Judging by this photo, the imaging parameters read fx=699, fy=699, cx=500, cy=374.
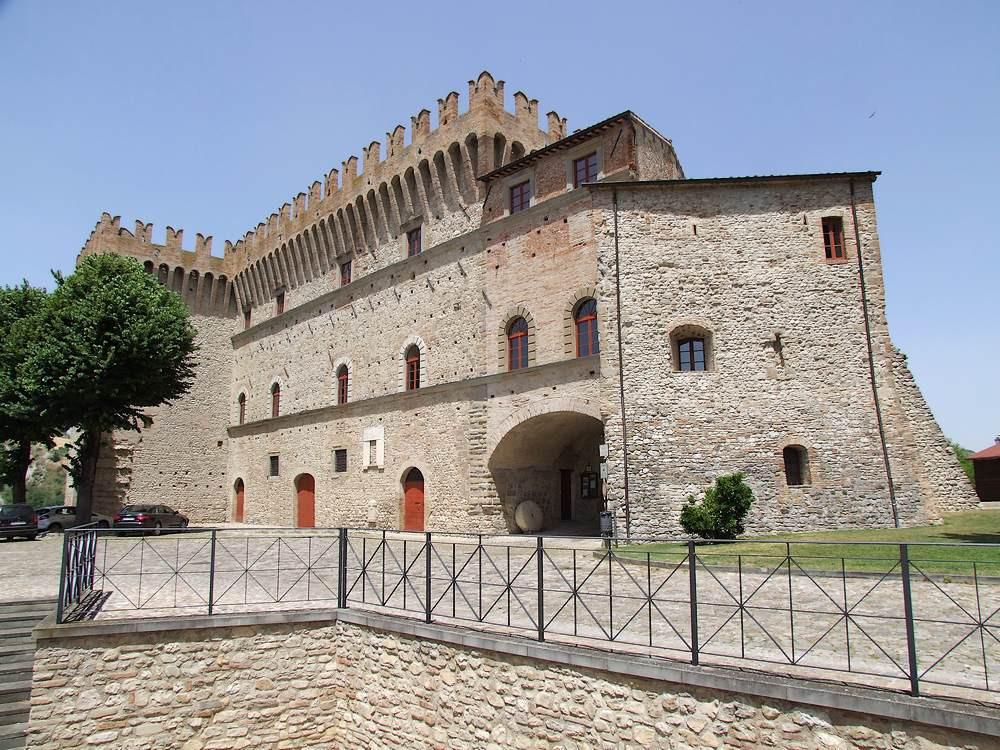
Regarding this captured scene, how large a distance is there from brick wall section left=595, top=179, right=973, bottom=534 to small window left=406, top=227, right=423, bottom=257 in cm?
893

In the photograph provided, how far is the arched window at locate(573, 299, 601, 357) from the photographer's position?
19.4 metres

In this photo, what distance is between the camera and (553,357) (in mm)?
20156

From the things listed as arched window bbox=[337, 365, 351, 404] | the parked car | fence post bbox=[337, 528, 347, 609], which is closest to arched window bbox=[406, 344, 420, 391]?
arched window bbox=[337, 365, 351, 404]

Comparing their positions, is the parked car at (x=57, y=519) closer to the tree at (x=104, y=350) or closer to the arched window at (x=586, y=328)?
the tree at (x=104, y=350)

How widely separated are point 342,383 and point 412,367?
Answer: 5017mm

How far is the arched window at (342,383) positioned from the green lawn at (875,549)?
1618cm

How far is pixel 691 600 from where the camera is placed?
6.91 metres

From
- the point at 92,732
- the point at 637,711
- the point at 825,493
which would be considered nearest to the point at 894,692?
the point at 637,711

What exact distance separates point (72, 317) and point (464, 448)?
47.2 feet

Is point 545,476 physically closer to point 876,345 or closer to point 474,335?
point 474,335

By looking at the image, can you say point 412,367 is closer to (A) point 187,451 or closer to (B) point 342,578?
(B) point 342,578

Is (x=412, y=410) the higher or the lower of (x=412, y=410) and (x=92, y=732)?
the higher

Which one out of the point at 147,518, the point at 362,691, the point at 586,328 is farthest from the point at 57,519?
the point at 362,691

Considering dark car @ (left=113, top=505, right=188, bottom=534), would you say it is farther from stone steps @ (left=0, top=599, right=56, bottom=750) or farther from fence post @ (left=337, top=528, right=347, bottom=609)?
fence post @ (left=337, top=528, right=347, bottom=609)
